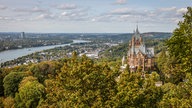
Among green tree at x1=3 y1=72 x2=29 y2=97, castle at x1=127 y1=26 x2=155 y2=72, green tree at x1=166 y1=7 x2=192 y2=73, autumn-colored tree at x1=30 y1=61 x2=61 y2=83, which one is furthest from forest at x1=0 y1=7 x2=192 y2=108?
castle at x1=127 y1=26 x2=155 y2=72

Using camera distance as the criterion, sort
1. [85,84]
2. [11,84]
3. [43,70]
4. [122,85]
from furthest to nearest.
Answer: [43,70] < [11,84] < [85,84] < [122,85]

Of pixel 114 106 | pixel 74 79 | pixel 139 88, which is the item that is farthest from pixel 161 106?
pixel 74 79

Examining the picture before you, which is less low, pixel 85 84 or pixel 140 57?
pixel 85 84

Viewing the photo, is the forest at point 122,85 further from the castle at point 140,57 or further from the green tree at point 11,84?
the castle at point 140,57

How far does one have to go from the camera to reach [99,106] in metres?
11.1

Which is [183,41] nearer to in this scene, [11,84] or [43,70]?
[11,84]

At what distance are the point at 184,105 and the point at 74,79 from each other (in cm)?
450

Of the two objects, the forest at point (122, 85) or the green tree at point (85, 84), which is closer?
the forest at point (122, 85)

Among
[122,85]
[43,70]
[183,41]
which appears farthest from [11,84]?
[183,41]

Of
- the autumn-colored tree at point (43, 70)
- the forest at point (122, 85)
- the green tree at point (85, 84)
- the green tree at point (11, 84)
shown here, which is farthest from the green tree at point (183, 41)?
the autumn-colored tree at point (43, 70)

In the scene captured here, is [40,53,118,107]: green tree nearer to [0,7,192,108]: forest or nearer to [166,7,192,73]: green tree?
[0,7,192,108]: forest

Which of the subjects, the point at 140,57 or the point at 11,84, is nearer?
the point at 11,84

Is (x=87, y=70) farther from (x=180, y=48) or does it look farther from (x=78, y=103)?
(x=180, y=48)

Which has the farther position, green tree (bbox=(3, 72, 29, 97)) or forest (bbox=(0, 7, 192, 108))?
green tree (bbox=(3, 72, 29, 97))
